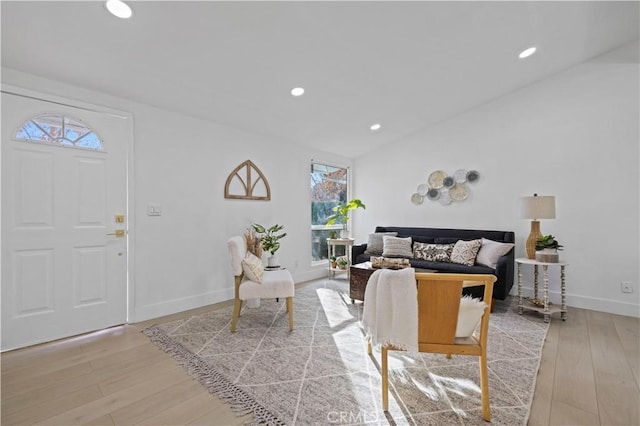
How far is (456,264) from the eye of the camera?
12.0ft

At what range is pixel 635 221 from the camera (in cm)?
316

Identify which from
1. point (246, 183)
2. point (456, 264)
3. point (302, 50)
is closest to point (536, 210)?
point (456, 264)

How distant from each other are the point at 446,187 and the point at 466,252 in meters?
1.26

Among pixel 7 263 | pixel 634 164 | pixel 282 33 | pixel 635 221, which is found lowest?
pixel 7 263

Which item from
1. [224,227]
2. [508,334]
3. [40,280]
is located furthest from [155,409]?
[508,334]

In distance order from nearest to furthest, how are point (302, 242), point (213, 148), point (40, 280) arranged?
point (40, 280), point (213, 148), point (302, 242)

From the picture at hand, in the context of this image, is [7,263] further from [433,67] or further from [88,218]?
[433,67]

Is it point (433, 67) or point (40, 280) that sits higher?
point (433, 67)

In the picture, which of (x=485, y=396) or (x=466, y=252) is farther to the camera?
(x=466, y=252)

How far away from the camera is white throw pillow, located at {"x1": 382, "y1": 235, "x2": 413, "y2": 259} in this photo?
419 cm

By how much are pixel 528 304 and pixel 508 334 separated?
0.86 m

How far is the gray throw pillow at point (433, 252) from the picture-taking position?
3.88m

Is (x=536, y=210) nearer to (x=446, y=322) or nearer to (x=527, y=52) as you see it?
(x=527, y=52)

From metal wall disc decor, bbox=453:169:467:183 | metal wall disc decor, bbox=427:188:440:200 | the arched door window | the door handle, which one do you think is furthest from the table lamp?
the arched door window
